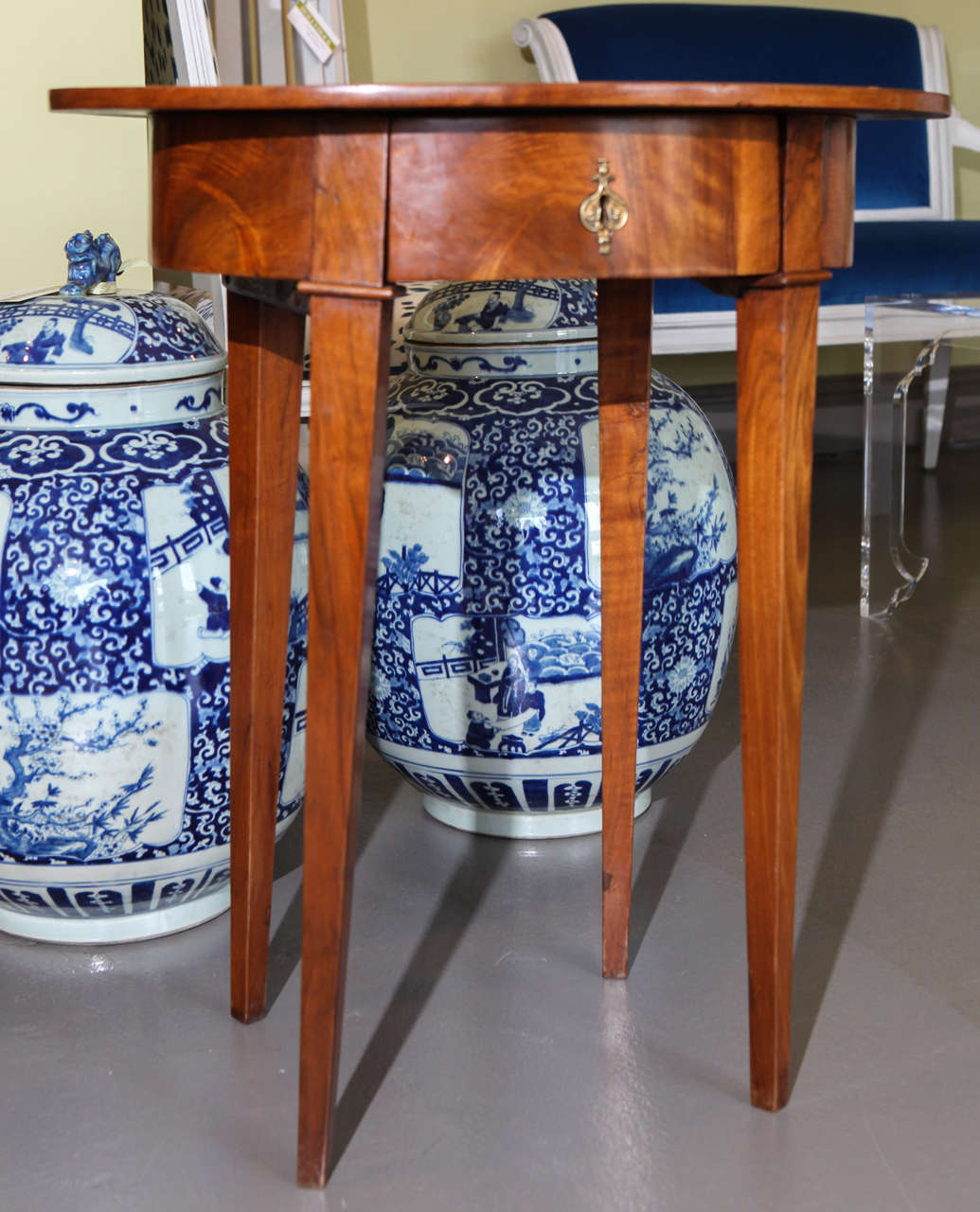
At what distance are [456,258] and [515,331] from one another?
58cm

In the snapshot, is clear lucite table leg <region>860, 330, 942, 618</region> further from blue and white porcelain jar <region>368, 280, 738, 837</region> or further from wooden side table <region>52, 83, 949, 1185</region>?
wooden side table <region>52, 83, 949, 1185</region>

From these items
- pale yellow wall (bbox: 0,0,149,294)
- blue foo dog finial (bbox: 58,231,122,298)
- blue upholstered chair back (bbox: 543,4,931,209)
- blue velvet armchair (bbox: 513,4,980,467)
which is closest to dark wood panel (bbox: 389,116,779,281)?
blue foo dog finial (bbox: 58,231,122,298)

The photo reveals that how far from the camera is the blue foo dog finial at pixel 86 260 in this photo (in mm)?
1265

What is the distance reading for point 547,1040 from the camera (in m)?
1.14

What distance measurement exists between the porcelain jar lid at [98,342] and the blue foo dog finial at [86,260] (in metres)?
0.04

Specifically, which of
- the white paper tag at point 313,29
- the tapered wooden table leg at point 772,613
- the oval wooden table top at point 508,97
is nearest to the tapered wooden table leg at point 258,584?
the oval wooden table top at point 508,97

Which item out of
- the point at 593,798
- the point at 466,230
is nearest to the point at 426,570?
the point at 593,798

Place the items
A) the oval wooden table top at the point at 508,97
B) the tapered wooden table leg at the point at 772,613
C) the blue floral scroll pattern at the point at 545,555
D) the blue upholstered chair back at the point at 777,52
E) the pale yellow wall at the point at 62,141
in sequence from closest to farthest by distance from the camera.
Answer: the oval wooden table top at the point at 508,97, the tapered wooden table leg at the point at 772,613, the blue floral scroll pattern at the point at 545,555, the pale yellow wall at the point at 62,141, the blue upholstered chair back at the point at 777,52

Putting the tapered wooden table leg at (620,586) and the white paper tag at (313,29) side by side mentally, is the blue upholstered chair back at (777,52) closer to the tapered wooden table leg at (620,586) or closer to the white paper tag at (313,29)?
the white paper tag at (313,29)

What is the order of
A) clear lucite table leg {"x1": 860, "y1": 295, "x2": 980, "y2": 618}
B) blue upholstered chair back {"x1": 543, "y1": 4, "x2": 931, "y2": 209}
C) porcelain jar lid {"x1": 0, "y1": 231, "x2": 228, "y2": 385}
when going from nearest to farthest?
porcelain jar lid {"x1": 0, "y1": 231, "x2": 228, "y2": 385}, clear lucite table leg {"x1": 860, "y1": 295, "x2": 980, "y2": 618}, blue upholstered chair back {"x1": 543, "y1": 4, "x2": 931, "y2": 209}

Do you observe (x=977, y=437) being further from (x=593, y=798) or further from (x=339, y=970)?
(x=339, y=970)

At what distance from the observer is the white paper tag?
9.03 ft

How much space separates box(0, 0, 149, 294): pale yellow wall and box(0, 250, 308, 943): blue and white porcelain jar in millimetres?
816

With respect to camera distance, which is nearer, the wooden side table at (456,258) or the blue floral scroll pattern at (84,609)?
the wooden side table at (456,258)
